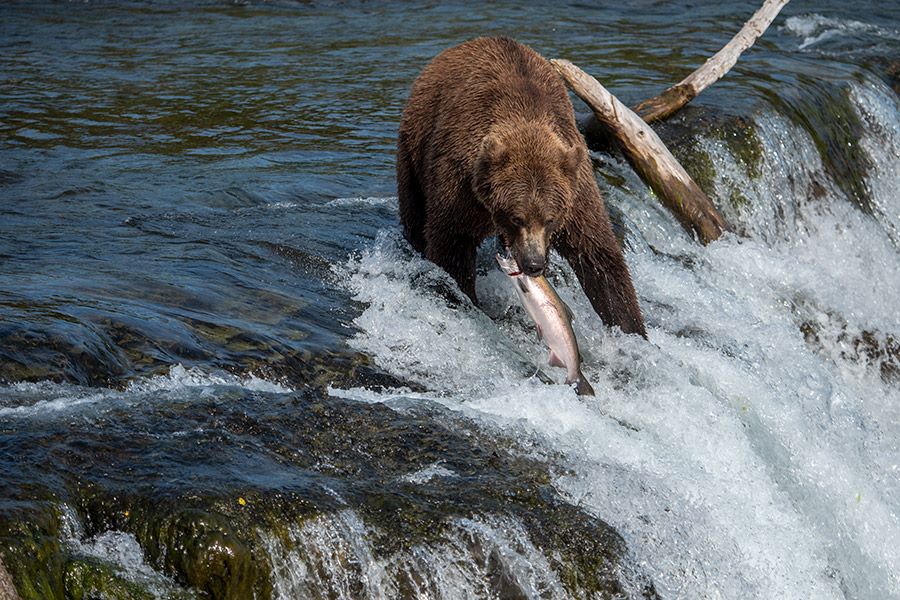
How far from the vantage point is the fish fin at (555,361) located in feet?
19.7

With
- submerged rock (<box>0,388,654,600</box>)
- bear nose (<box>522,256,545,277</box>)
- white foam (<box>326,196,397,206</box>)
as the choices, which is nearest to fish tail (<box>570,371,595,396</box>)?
bear nose (<box>522,256,545,277</box>)

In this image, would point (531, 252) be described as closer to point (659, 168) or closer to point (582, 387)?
point (582, 387)

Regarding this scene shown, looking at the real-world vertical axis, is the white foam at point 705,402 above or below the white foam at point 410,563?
below

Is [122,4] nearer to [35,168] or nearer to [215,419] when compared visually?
[35,168]

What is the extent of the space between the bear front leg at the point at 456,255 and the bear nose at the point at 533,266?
86cm

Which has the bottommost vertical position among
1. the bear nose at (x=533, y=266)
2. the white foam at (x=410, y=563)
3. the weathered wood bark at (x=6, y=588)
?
the white foam at (x=410, y=563)

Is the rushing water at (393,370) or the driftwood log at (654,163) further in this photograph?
the driftwood log at (654,163)

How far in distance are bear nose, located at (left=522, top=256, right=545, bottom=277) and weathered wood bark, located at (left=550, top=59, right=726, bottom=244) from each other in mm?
3003

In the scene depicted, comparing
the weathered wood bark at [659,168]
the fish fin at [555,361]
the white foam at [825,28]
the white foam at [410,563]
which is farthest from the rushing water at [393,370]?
the white foam at [825,28]

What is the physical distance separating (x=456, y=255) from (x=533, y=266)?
95cm

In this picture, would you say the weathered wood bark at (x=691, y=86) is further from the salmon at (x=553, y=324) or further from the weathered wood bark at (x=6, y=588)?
the weathered wood bark at (x=6, y=588)

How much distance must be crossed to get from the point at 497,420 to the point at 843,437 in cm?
217

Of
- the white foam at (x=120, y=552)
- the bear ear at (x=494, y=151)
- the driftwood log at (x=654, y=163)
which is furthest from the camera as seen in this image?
the driftwood log at (x=654, y=163)

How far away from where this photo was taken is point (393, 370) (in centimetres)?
591
